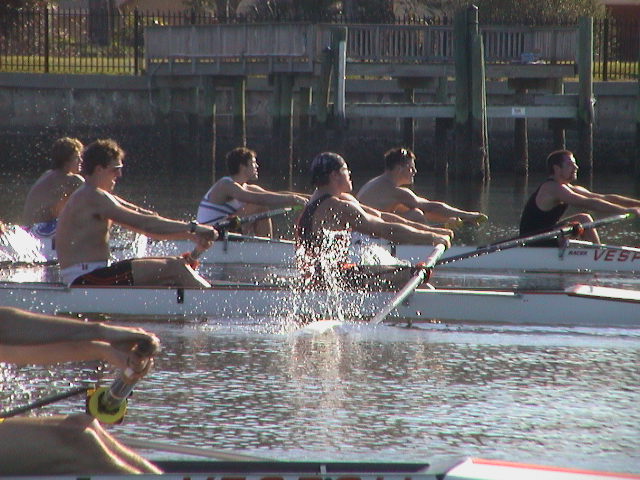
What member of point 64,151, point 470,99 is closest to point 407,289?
point 64,151

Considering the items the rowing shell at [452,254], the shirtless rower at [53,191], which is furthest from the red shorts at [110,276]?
the rowing shell at [452,254]

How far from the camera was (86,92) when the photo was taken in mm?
30047

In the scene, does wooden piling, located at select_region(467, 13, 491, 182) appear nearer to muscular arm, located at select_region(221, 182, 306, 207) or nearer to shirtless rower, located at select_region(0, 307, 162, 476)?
muscular arm, located at select_region(221, 182, 306, 207)

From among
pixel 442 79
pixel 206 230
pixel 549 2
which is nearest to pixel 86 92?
pixel 442 79

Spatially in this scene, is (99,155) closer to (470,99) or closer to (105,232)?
(105,232)

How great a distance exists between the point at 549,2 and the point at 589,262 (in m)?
22.2

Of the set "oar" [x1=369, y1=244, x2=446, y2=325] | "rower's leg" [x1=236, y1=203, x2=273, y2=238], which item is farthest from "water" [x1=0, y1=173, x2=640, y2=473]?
"rower's leg" [x1=236, y1=203, x2=273, y2=238]

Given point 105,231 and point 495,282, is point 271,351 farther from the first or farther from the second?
point 495,282

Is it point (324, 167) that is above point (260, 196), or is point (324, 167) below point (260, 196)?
above

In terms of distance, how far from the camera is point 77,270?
9.82 m

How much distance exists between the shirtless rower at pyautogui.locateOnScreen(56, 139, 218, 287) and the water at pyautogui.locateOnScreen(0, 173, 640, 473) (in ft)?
1.47

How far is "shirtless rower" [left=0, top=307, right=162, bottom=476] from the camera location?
462cm

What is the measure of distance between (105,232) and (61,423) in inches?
203

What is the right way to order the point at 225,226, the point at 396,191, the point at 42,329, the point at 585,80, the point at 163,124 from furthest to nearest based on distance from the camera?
the point at 163,124, the point at 585,80, the point at 396,191, the point at 225,226, the point at 42,329
